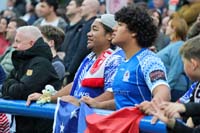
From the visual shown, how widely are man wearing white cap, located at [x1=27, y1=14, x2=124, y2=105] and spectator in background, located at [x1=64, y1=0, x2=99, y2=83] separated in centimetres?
293

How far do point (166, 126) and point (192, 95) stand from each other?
70cm

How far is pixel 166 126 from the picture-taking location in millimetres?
4945


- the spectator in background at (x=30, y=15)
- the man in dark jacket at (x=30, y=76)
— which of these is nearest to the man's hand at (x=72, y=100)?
the man in dark jacket at (x=30, y=76)

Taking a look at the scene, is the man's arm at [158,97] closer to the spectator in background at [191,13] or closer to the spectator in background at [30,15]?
the spectator in background at [191,13]

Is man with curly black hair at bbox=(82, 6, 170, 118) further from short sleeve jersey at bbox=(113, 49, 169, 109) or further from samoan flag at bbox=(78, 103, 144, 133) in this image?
samoan flag at bbox=(78, 103, 144, 133)

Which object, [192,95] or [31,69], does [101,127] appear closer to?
[192,95]

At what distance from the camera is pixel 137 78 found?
5.82 meters

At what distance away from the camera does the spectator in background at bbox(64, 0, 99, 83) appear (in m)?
10.0

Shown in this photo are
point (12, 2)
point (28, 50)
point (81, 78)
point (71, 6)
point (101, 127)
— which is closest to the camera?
point (101, 127)

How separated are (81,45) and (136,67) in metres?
4.43

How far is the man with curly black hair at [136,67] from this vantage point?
5.68 m

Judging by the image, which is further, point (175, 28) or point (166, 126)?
point (175, 28)

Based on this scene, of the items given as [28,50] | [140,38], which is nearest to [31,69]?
[28,50]

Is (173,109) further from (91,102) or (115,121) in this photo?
(91,102)
